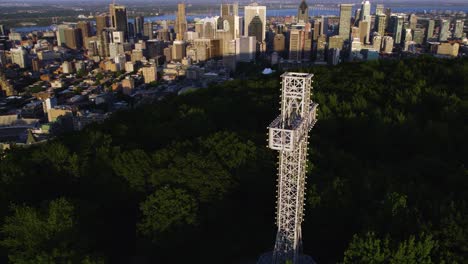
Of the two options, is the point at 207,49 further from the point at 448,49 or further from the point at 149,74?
the point at 448,49

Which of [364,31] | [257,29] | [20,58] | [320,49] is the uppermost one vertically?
[257,29]

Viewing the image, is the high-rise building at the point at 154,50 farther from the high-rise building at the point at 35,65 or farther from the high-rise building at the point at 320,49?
the high-rise building at the point at 320,49

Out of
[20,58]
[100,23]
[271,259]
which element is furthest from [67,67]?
[271,259]

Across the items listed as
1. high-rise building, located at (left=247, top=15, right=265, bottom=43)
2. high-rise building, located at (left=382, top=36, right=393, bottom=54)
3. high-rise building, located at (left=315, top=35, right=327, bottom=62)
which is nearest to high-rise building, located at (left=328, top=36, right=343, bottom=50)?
high-rise building, located at (left=315, top=35, right=327, bottom=62)

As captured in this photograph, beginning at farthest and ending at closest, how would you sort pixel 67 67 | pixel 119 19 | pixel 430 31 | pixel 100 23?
pixel 100 23 < pixel 119 19 < pixel 430 31 < pixel 67 67

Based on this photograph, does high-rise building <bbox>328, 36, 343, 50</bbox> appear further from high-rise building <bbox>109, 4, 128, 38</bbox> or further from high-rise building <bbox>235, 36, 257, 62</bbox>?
high-rise building <bbox>109, 4, 128, 38</bbox>

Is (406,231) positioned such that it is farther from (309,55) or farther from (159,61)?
(159,61)
